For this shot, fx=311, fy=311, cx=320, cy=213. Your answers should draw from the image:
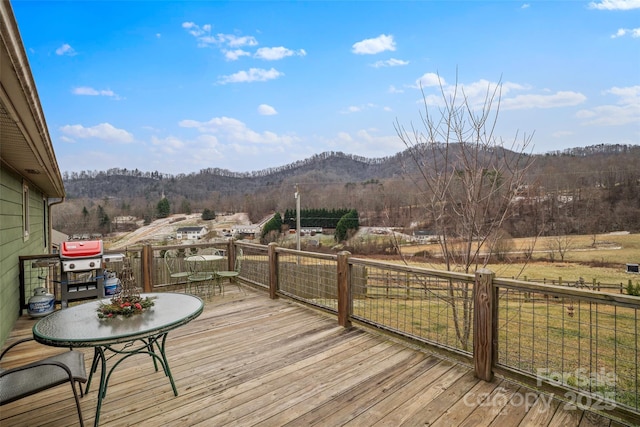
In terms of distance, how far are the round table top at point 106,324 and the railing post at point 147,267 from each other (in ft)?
10.1

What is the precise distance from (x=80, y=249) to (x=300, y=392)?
13.6ft

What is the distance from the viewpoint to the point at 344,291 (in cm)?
389

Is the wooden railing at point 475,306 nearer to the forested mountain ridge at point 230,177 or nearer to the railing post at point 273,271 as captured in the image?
the railing post at point 273,271

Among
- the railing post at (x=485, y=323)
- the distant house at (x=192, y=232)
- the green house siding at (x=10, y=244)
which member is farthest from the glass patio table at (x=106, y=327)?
the distant house at (x=192, y=232)

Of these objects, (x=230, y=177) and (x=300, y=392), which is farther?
(x=230, y=177)

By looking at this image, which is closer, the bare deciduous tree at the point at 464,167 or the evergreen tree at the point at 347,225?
the bare deciduous tree at the point at 464,167

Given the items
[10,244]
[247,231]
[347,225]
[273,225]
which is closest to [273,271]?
[10,244]

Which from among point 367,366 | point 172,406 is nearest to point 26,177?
point 172,406

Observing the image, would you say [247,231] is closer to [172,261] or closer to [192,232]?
[192,232]

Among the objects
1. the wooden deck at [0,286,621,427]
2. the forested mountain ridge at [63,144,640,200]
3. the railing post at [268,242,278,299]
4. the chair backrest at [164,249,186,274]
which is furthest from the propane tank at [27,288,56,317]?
the forested mountain ridge at [63,144,640,200]

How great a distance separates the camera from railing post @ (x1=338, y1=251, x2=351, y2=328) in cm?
386

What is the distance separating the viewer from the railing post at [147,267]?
18.6ft

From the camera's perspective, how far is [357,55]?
11.5 m

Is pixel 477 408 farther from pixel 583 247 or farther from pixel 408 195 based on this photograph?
pixel 583 247
